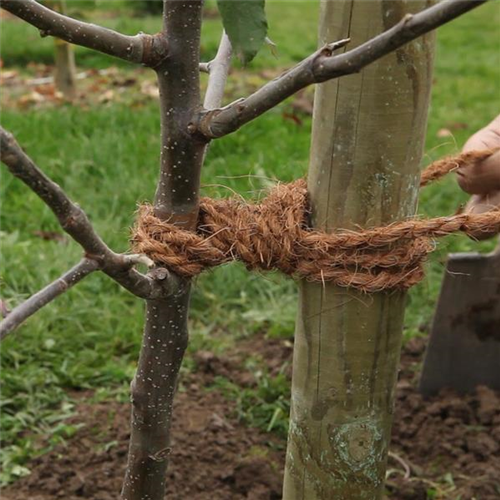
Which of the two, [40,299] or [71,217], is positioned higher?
[71,217]

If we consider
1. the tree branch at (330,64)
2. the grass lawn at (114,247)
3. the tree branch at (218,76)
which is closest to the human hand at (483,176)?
the grass lawn at (114,247)

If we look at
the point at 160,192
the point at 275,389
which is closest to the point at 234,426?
the point at 275,389

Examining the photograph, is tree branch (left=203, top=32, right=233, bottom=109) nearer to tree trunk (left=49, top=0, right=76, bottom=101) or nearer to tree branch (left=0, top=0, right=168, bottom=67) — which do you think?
tree branch (left=0, top=0, right=168, bottom=67)

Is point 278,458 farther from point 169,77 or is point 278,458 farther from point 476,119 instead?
point 476,119

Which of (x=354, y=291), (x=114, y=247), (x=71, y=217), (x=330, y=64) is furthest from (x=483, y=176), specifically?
(x=114, y=247)

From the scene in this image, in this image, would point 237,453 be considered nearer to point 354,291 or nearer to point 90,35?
point 354,291

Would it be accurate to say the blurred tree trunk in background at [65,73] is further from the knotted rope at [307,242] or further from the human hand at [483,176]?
the knotted rope at [307,242]

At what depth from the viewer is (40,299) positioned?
111cm

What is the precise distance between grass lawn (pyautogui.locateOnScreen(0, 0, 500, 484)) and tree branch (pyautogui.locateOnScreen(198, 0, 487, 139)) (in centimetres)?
53

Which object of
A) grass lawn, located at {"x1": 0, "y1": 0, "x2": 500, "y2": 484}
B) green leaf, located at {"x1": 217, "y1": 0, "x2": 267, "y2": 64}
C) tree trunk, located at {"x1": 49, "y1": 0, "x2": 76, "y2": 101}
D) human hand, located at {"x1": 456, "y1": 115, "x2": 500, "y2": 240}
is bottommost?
grass lawn, located at {"x1": 0, "y1": 0, "x2": 500, "y2": 484}

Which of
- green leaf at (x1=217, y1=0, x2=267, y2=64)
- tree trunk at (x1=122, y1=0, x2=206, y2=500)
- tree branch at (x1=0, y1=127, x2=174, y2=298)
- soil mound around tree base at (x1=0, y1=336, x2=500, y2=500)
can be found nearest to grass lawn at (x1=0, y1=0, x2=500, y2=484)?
soil mound around tree base at (x1=0, y1=336, x2=500, y2=500)

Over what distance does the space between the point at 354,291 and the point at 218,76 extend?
456mm

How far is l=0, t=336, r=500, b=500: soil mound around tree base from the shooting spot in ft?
7.61

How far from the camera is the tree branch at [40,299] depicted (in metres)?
1.09
